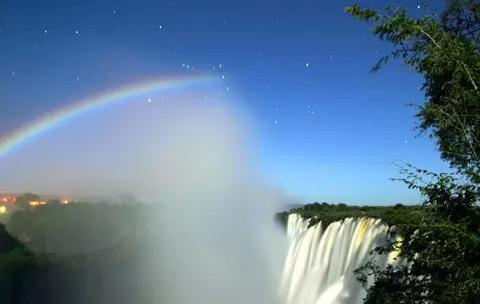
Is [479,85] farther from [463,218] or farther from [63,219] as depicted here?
[63,219]

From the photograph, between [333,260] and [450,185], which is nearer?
[450,185]

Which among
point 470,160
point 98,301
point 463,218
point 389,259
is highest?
point 470,160

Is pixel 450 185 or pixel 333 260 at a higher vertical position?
pixel 450 185

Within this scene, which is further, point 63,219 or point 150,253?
point 63,219

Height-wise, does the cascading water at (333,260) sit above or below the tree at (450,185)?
below

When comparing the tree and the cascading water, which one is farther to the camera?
the cascading water

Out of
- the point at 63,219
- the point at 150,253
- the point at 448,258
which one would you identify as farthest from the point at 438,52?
the point at 63,219

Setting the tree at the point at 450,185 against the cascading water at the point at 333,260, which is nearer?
the tree at the point at 450,185

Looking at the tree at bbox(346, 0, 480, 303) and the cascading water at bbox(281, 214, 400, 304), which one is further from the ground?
the tree at bbox(346, 0, 480, 303)
